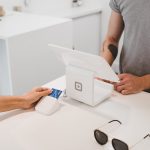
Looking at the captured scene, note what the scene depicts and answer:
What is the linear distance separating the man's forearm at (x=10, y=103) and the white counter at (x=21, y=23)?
90 cm

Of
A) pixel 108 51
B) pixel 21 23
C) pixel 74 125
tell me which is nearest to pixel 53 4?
pixel 21 23

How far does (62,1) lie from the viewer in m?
3.35

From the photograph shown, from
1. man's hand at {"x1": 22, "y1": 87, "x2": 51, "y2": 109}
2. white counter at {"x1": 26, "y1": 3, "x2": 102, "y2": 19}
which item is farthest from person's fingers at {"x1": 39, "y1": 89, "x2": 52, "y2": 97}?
white counter at {"x1": 26, "y1": 3, "x2": 102, "y2": 19}

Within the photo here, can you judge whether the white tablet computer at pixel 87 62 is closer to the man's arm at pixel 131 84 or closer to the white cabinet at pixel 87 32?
the man's arm at pixel 131 84

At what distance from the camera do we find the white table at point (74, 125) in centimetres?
94

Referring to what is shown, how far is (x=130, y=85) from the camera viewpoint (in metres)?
1.25

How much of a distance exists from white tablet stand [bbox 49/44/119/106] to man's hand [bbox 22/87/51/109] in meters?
0.11

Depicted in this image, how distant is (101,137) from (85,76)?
11.4 inches

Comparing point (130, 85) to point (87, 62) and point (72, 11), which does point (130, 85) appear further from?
point (72, 11)

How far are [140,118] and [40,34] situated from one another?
1.31 m

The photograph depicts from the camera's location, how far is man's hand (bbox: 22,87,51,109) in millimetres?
1152

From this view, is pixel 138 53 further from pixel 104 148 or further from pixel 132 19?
pixel 104 148

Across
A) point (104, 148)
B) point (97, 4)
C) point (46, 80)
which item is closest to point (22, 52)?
point (46, 80)

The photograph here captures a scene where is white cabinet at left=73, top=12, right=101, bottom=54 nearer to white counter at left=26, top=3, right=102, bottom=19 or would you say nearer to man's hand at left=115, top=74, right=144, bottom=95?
white counter at left=26, top=3, right=102, bottom=19
